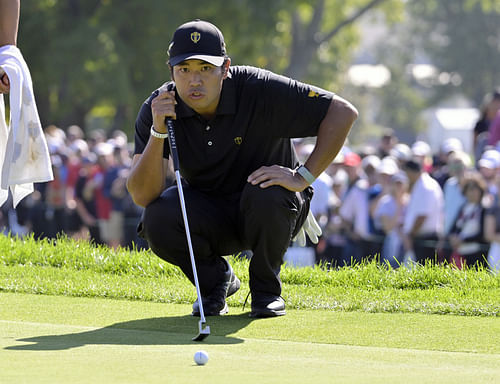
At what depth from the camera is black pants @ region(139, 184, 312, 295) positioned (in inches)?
225

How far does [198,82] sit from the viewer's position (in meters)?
5.64

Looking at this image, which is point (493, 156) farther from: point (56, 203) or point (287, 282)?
point (56, 203)

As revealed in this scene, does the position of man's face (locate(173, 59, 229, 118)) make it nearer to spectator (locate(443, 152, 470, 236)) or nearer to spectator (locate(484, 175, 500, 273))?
spectator (locate(484, 175, 500, 273))

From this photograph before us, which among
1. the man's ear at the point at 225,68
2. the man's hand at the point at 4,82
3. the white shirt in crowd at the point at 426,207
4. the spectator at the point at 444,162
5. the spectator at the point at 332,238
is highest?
the man's hand at the point at 4,82

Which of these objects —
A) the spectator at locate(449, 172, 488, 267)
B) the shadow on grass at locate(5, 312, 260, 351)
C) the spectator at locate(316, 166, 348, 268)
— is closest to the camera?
the shadow on grass at locate(5, 312, 260, 351)

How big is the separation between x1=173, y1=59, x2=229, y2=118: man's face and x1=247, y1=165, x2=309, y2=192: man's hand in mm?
480

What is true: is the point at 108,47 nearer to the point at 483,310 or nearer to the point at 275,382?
the point at 483,310

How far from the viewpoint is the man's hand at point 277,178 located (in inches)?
225

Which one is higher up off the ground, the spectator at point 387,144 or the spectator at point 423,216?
the spectator at point 387,144

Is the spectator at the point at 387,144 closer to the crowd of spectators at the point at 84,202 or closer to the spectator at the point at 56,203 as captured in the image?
the crowd of spectators at the point at 84,202

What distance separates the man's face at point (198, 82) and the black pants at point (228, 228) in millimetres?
547

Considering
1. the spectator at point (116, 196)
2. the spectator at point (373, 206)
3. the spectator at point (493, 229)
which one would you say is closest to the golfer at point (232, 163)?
the spectator at point (493, 229)

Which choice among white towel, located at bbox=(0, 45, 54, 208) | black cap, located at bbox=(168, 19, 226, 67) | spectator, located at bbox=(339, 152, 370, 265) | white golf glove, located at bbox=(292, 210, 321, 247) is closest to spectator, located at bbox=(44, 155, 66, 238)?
spectator, located at bbox=(339, 152, 370, 265)

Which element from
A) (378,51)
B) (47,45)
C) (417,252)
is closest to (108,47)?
(47,45)
